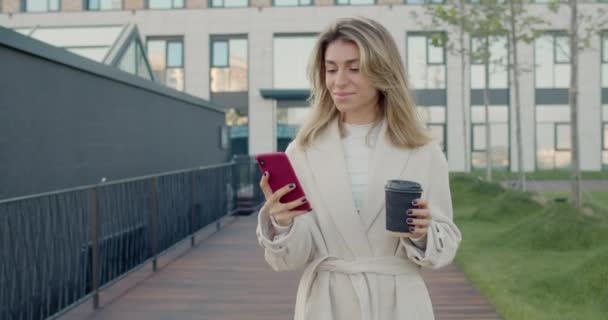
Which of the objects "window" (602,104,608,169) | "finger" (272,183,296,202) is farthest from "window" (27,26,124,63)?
"window" (602,104,608,169)

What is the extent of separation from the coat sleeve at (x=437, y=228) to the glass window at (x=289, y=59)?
29461mm

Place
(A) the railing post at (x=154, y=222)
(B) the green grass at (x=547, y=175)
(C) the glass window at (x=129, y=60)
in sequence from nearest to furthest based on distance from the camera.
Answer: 1. (A) the railing post at (x=154, y=222)
2. (C) the glass window at (x=129, y=60)
3. (B) the green grass at (x=547, y=175)

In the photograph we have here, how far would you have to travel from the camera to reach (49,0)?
32125 millimetres

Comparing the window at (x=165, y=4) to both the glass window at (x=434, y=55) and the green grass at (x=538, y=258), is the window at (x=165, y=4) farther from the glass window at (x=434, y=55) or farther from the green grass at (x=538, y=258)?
the green grass at (x=538, y=258)

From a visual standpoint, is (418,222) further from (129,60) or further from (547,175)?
(547,175)

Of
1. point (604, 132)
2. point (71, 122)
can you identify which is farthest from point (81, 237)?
point (604, 132)

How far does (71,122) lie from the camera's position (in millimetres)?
8383

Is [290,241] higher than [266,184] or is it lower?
lower

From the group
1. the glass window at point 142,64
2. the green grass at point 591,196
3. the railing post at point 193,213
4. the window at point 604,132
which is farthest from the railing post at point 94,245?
the window at point 604,132

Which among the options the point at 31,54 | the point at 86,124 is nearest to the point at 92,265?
the point at 31,54

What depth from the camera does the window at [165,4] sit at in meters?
32.0

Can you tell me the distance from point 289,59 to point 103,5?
8931 millimetres

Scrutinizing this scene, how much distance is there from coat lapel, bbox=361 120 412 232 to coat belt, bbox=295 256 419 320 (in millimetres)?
126

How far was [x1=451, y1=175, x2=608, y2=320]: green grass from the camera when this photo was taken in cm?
602
